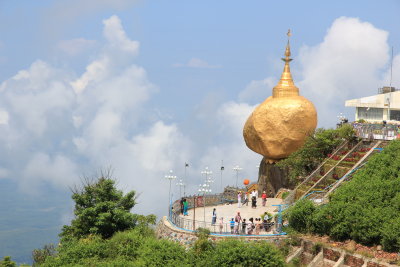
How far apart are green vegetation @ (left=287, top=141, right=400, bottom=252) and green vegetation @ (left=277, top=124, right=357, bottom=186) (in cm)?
696

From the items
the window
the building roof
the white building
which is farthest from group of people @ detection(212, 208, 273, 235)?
the window

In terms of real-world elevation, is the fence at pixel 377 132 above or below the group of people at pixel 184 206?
above

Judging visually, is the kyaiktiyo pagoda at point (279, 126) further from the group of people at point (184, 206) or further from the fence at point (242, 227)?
the fence at point (242, 227)

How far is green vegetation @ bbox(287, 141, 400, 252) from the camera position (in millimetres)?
29500

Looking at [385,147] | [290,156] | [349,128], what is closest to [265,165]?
[290,156]

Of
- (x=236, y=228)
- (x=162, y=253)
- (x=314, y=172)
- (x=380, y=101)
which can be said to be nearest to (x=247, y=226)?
(x=236, y=228)

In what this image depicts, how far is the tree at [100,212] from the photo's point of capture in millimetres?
38594

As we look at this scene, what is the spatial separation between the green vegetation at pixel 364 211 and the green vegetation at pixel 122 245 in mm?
3615

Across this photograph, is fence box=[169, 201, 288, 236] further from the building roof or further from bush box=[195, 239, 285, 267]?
the building roof

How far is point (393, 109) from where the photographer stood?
63812 millimetres

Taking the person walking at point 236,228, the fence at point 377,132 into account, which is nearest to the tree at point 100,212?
the person walking at point 236,228

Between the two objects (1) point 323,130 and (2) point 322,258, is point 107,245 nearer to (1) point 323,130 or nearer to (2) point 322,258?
(2) point 322,258

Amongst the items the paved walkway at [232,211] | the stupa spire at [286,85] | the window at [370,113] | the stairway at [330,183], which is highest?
the window at [370,113]

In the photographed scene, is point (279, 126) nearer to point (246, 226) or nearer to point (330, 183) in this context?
point (330, 183)
